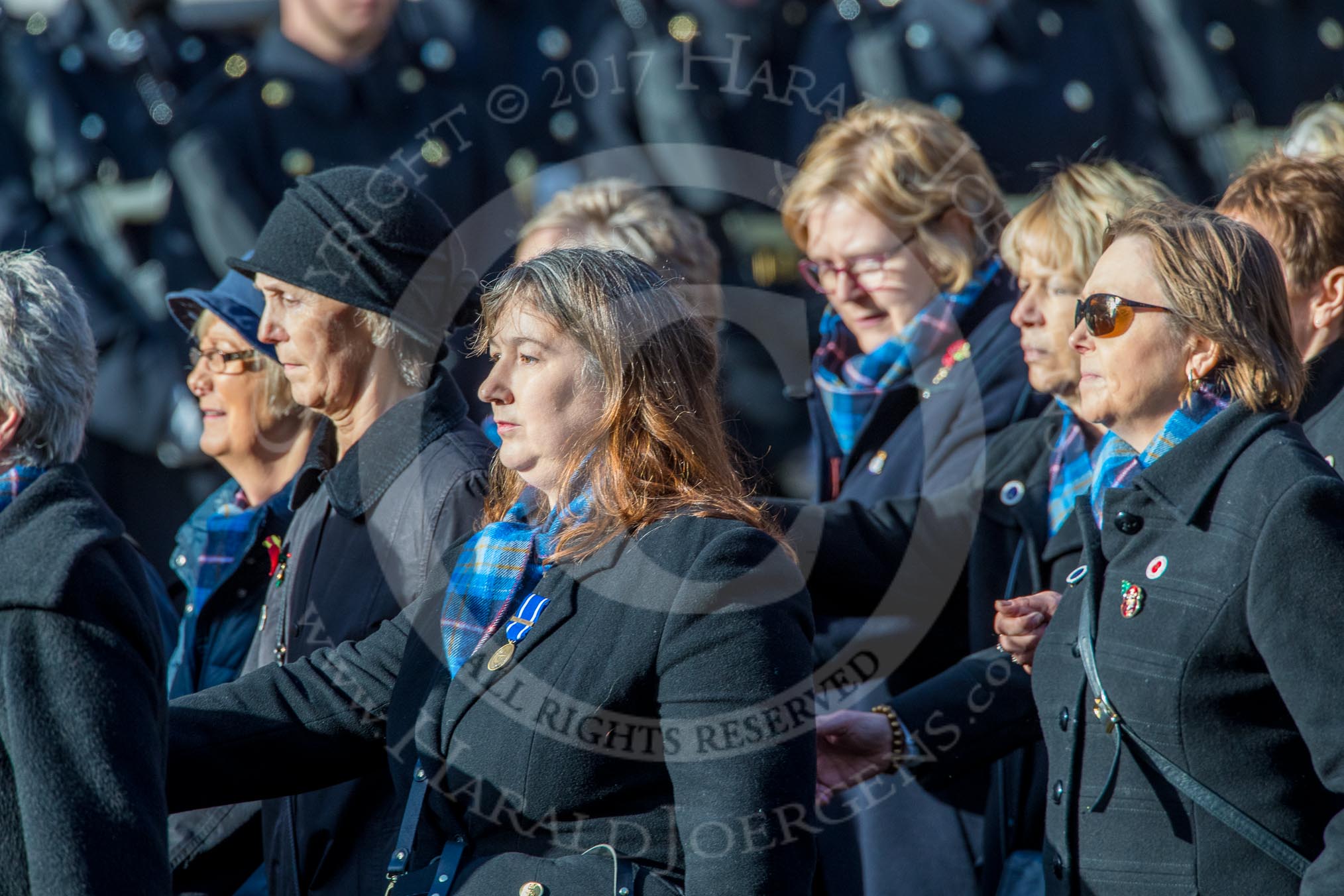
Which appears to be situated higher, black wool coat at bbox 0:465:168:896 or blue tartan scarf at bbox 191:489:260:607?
black wool coat at bbox 0:465:168:896

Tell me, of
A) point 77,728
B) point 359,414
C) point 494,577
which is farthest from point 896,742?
point 77,728

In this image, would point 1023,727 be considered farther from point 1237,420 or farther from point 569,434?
point 569,434

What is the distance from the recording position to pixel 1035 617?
7.47ft

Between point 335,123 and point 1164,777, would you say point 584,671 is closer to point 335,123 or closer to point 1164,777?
point 1164,777

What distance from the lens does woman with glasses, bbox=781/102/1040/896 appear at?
2918 mm

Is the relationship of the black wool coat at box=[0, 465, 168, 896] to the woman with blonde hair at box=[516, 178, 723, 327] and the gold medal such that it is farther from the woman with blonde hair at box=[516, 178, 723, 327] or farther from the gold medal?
the woman with blonde hair at box=[516, 178, 723, 327]

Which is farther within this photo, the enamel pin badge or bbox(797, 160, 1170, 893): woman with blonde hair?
bbox(797, 160, 1170, 893): woman with blonde hair

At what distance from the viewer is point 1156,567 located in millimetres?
1923

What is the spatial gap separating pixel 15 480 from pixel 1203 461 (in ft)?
4.65

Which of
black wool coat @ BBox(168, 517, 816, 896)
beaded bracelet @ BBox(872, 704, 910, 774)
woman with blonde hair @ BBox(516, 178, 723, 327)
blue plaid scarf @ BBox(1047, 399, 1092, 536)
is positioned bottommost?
beaded bracelet @ BBox(872, 704, 910, 774)

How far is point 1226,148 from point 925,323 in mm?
1621

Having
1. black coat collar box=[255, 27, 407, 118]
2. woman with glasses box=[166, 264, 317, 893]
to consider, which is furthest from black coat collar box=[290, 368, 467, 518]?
black coat collar box=[255, 27, 407, 118]

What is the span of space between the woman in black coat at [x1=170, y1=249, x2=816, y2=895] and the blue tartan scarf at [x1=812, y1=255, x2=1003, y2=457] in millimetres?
1206

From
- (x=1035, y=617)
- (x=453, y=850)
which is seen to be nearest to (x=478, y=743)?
(x=453, y=850)
